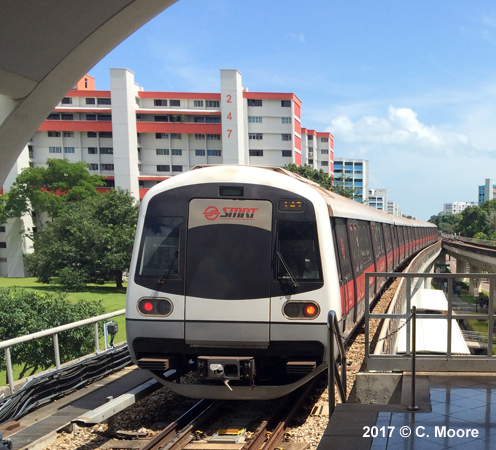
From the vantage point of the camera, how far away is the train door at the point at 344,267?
7.23m

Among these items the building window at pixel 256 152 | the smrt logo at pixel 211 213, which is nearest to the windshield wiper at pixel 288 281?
the smrt logo at pixel 211 213

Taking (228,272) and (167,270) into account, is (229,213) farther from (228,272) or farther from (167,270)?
(167,270)

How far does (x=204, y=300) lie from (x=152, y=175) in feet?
174

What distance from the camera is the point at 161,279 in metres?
6.28

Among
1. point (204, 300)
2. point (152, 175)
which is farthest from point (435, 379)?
point (152, 175)

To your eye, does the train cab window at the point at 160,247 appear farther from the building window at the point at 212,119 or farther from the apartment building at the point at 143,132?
the building window at the point at 212,119

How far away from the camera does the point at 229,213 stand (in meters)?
6.39

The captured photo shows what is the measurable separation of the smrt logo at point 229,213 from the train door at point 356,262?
2754mm

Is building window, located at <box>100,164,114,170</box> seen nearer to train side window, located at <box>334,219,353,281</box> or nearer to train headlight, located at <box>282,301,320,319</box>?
train side window, located at <box>334,219,353,281</box>

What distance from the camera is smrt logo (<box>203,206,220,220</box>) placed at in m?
6.39

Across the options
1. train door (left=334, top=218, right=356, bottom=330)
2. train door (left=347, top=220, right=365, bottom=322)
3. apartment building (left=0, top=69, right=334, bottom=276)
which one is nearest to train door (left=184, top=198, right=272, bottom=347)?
train door (left=334, top=218, right=356, bottom=330)

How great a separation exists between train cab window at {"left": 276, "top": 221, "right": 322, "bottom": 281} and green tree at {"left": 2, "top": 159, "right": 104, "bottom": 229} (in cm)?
4691

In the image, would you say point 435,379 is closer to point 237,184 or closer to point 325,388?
point 325,388

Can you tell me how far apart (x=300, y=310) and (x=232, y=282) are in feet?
2.77
